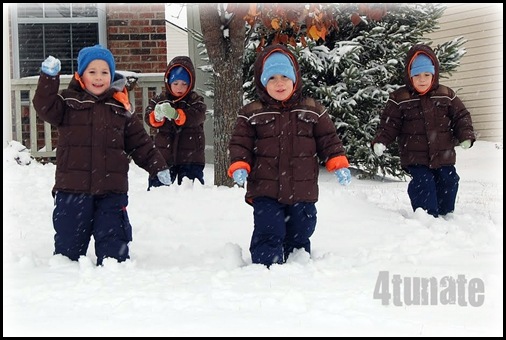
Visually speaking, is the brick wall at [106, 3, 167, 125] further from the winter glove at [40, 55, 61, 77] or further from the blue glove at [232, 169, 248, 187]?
the blue glove at [232, 169, 248, 187]

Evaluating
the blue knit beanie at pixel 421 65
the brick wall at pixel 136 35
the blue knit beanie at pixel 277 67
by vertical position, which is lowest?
the blue knit beanie at pixel 277 67

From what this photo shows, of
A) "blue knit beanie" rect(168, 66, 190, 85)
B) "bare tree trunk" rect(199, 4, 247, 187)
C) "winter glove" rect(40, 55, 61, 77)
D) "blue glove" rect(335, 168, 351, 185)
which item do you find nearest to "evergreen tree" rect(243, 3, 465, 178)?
"bare tree trunk" rect(199, 4, 247, 187)

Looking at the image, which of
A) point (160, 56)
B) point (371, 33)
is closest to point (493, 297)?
point (371, 33)

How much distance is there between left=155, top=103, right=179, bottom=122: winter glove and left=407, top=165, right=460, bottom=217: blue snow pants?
2.54m

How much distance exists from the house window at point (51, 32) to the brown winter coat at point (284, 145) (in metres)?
7.55

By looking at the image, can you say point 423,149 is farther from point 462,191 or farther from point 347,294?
point 347,294

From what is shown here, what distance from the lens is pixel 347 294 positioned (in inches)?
155

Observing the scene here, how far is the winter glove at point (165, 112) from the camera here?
25.3 feet

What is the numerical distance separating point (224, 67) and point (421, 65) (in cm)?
212

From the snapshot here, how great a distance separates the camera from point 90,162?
4.96 meters

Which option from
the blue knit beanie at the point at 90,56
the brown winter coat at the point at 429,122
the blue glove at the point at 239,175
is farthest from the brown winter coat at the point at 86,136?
the brown winter coat at the point at 429,122

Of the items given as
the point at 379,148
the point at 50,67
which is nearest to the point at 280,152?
the point at 50,67

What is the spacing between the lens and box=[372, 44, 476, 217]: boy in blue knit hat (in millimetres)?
7195

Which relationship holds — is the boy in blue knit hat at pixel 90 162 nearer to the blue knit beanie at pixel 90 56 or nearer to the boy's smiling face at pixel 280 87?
the blue knit beanie at pixel 90 56
